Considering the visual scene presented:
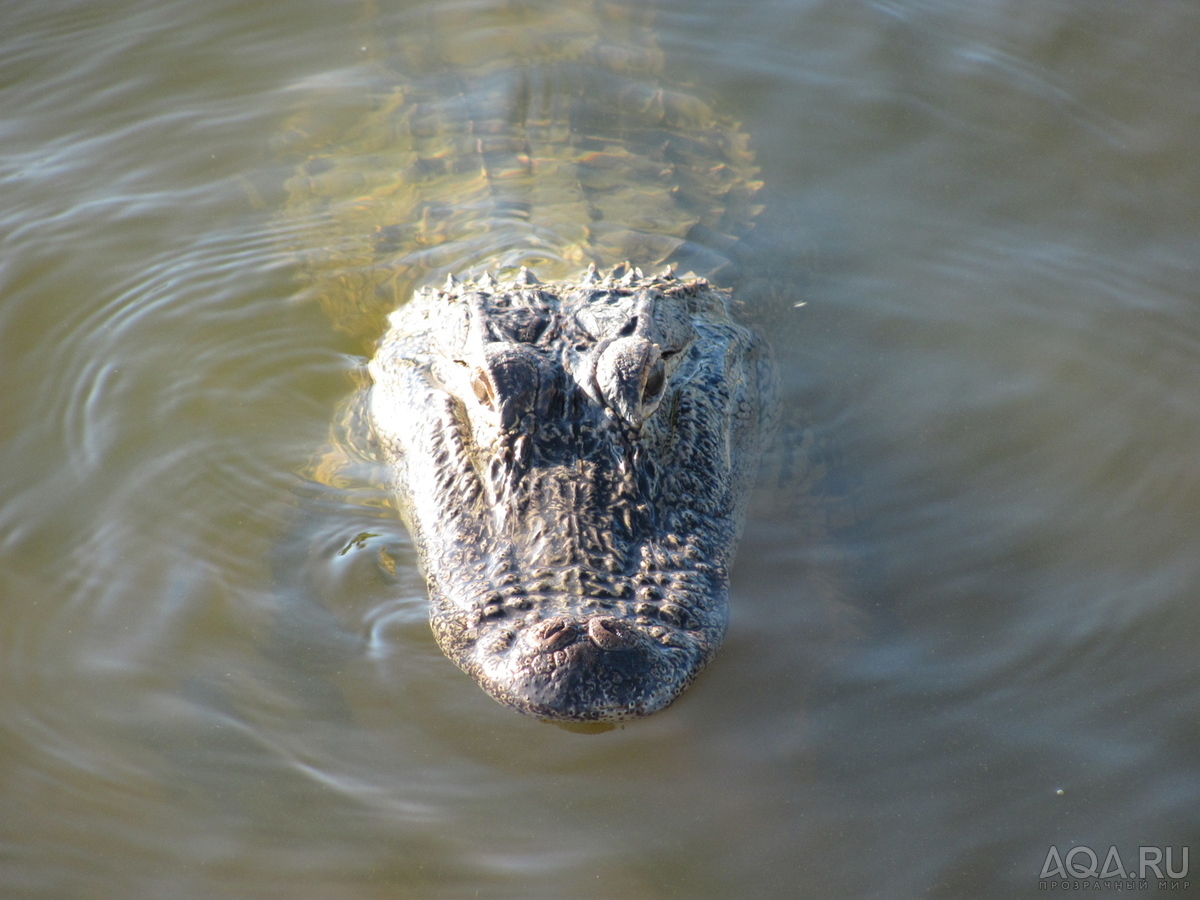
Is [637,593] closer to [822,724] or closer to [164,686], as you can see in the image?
[822,724]

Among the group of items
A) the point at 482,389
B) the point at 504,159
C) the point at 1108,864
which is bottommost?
the point at 1108,864

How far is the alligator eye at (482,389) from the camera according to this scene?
13.0ft

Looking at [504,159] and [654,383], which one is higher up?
[654,383]

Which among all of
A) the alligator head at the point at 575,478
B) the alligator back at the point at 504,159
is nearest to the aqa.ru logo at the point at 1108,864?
the alligator head at the point at 575,478

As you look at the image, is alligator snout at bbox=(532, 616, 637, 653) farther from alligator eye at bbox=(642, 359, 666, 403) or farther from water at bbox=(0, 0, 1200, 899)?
alligator eye at bbox=(642, 359, 666, 403)

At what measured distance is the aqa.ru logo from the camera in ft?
10.4

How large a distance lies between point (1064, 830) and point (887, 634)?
937 millimetres

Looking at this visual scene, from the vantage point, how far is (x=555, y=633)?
3.05m

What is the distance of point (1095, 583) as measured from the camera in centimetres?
424

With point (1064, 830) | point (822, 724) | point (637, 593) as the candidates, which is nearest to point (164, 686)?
point (637, 593)

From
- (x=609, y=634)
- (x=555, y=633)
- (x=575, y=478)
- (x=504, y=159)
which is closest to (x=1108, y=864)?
(x=609, y=634)

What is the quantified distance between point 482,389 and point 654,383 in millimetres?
682

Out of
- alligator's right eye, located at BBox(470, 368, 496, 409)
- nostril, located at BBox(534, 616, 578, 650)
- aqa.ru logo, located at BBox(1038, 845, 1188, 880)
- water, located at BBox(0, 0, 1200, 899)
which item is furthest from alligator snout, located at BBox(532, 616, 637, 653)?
aqa.ru logo, located at BBox(1038, 845, 1188, 880)

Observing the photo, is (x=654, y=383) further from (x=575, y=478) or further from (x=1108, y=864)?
(x=1108, y=864)
